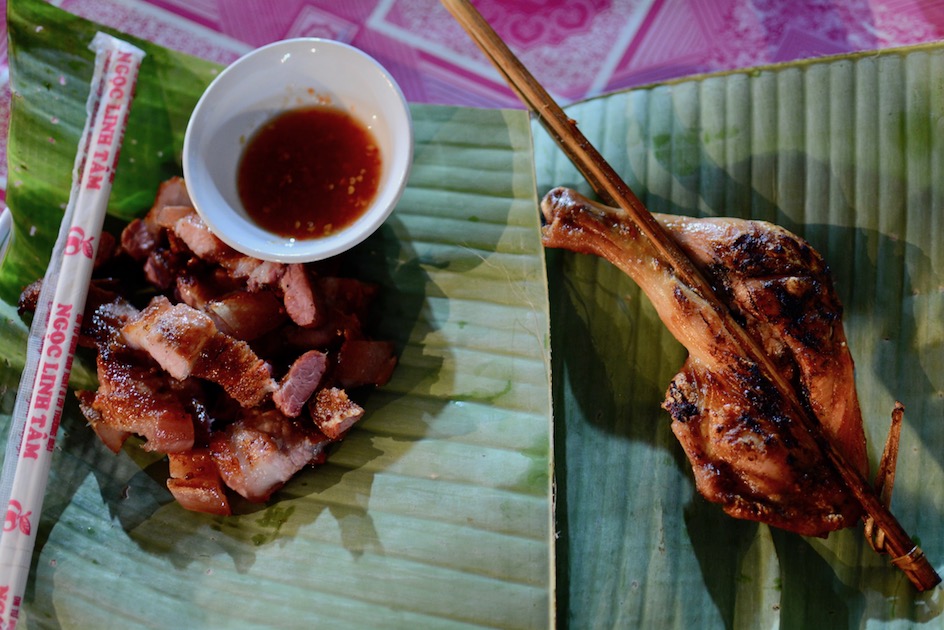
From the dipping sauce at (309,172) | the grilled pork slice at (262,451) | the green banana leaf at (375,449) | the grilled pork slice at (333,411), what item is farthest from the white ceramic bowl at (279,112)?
the grilled pork slice at (262,451)

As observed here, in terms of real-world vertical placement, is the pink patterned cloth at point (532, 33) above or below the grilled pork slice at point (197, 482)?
above

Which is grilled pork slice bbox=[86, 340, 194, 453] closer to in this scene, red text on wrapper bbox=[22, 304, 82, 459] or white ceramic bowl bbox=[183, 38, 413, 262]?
red text on wrapper bbox=[22, 304, 82, 459]

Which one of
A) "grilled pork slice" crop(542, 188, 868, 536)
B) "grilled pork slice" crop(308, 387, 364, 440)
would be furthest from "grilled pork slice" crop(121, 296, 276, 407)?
"grilled pork slice" crop(542, 188, 868, 536)

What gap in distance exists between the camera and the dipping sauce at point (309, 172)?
8.93ft

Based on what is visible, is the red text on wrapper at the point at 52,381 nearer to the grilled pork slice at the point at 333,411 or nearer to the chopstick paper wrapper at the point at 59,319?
the chopstick paper wrapper at the point at 59,319

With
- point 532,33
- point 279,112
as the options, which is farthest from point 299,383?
point 532,33

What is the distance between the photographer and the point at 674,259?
2.48m

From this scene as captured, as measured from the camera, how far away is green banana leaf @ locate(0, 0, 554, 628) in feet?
8.07

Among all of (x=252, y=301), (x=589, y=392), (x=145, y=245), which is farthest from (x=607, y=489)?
(x=145, y=245)

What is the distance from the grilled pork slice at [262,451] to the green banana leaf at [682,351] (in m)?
0.99

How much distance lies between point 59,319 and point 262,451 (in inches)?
37.6

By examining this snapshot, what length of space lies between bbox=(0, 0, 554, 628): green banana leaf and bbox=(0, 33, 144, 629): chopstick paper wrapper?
0.12 metres

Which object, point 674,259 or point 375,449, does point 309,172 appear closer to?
point 375,449

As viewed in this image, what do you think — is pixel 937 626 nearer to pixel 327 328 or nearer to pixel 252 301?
pixel 327 328
